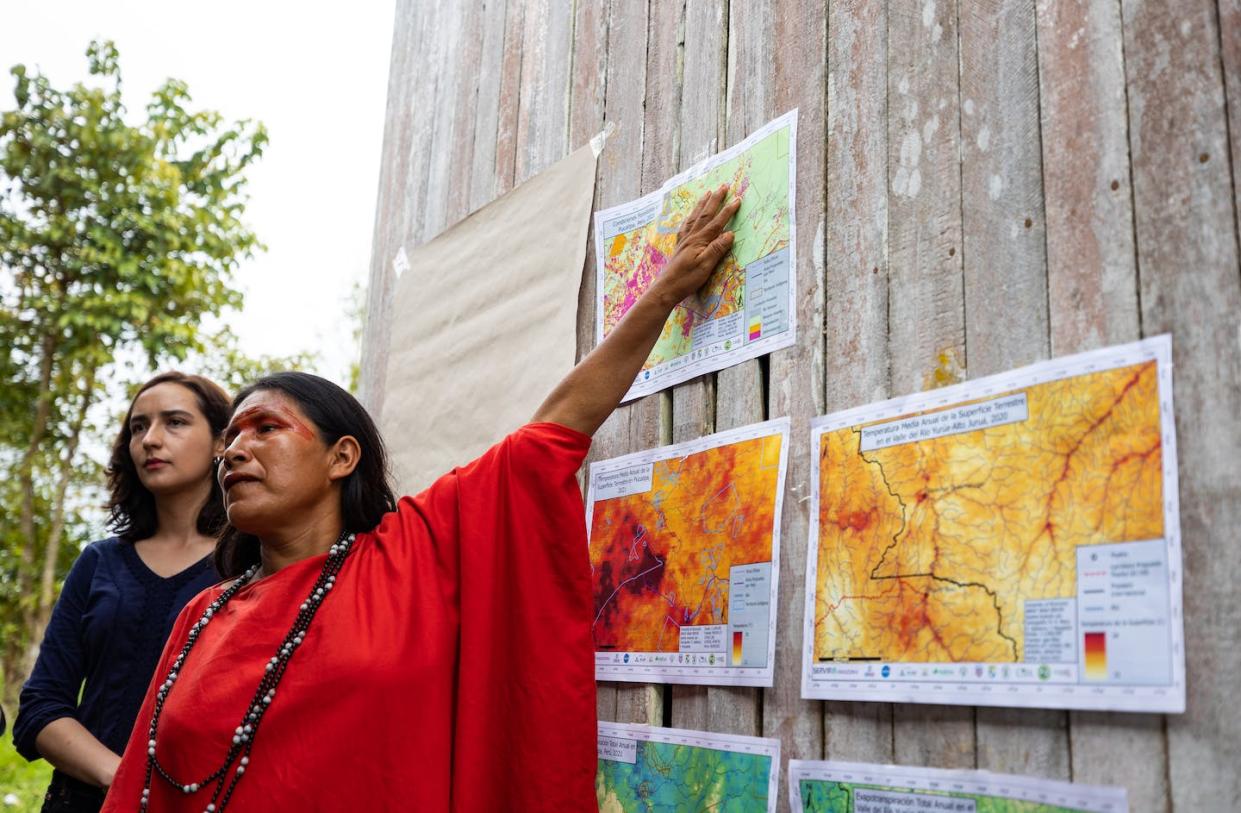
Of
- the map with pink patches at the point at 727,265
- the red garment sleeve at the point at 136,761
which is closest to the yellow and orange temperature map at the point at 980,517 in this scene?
the map with pink patches at the point at 727,265

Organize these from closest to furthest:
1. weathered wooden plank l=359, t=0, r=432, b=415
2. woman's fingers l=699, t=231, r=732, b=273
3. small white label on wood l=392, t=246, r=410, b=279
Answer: woman's fingers l=699, t=231, r=732, b=273 → small white label on wood l=392, t=246, r=410, b=279 → weathered wooden plank l=359, t=0, r=432, b=415

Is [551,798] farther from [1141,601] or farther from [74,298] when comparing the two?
[74,298]

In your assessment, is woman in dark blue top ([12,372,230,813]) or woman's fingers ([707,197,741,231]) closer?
woman's fingers ([707,197,741,231])

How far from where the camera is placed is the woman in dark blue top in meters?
A: 2.43

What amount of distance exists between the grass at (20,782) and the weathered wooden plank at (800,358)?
528cm

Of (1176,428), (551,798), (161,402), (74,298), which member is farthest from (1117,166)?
(74,298)

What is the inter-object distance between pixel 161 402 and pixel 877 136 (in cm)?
201

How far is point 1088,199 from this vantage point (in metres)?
1.39

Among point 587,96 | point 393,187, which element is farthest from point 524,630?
point 393,187

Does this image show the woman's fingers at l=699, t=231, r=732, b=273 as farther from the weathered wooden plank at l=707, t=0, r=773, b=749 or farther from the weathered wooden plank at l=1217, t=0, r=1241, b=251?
the weathered wooden plank at l=1217, t=0, r=1241, b=251

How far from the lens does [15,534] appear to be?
8.93m

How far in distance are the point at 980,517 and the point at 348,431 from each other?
1.30 m

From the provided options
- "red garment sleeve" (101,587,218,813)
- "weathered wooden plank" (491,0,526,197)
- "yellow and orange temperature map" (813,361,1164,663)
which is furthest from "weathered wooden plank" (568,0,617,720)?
"red garment sleeve" (101,587,218,813)

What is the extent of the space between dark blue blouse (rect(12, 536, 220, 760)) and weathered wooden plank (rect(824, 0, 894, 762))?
164 centimetres
